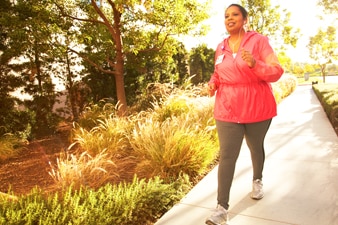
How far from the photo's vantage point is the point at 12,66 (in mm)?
7199

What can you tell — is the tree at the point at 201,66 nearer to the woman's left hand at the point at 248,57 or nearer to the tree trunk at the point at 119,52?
the tree trunk at the point at 119,52

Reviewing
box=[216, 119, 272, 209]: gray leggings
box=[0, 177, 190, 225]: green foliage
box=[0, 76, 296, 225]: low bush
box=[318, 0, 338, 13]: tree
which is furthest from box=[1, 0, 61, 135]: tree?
box=[318, 0, 338, 13]: tree

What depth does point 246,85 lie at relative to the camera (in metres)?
2.36

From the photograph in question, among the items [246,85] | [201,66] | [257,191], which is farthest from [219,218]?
[201,66]

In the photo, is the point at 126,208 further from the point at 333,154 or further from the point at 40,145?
the point at 40,145

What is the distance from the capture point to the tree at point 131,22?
6566 mm

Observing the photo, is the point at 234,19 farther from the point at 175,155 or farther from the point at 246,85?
the point at 175,155

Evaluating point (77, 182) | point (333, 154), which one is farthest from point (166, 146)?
point (333, 154)

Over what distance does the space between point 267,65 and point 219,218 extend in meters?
1.37

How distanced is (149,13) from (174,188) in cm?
496

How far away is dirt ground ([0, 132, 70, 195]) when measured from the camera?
12.3 ft

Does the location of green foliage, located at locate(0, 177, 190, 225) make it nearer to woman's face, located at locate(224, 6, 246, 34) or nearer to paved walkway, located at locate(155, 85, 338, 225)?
paved walkway, located at locate(155, 85, 338, 225)

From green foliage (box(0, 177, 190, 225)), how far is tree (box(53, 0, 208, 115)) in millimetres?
4373

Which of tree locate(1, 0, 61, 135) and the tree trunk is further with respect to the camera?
the tree trunk
